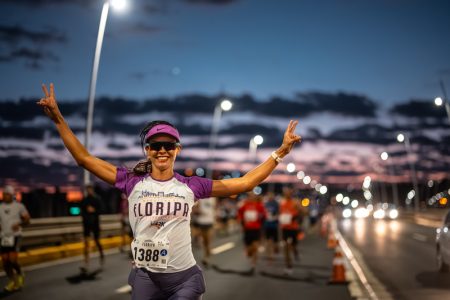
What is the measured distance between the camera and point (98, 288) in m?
12.3

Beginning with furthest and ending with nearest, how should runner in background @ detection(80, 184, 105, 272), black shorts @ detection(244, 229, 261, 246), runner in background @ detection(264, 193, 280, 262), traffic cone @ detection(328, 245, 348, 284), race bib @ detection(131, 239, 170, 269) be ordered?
runner in background @ detection(264, 193, 280, 262) < black shorts @ detection(244, 229, 261, 246) < runner in background @ detection(80, 184, 105, 272) < traffic cone @ detection(328, 245, 348, 284) < race bib @ detection(131, 239, 170, 269)

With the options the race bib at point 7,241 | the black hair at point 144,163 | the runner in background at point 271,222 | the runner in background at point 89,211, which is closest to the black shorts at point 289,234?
the runner in background at point 271,222

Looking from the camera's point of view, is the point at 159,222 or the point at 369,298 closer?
the point at 159,222

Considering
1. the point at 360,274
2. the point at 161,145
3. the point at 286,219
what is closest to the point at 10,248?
the point at 286,219

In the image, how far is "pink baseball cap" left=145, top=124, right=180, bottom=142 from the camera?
4367 mm

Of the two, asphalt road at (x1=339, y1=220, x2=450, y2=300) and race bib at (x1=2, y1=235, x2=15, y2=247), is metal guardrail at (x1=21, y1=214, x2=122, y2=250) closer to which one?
race bib at (x1=2, y1=235, x2=15, y2=247)

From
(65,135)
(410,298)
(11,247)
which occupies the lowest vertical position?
(410,298)

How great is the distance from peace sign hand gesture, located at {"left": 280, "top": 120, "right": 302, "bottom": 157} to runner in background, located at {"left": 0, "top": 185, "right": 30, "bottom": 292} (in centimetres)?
825

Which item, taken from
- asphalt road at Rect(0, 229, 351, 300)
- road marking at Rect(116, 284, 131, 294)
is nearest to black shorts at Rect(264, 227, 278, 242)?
asphalt road at Rect(0, 229, 351, 300)

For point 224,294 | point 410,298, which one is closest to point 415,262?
point 410,298

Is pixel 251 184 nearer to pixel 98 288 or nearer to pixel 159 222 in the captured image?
pixel 159 222

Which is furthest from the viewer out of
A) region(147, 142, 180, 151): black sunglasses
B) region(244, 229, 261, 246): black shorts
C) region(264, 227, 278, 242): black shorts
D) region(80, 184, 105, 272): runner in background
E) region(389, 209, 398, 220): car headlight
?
region(389, 209, 398, 220): car headlight

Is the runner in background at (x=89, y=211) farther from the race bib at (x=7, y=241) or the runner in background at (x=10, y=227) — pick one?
the race bib at (x=7, y=241)

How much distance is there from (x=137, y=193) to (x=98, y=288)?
851 cm
